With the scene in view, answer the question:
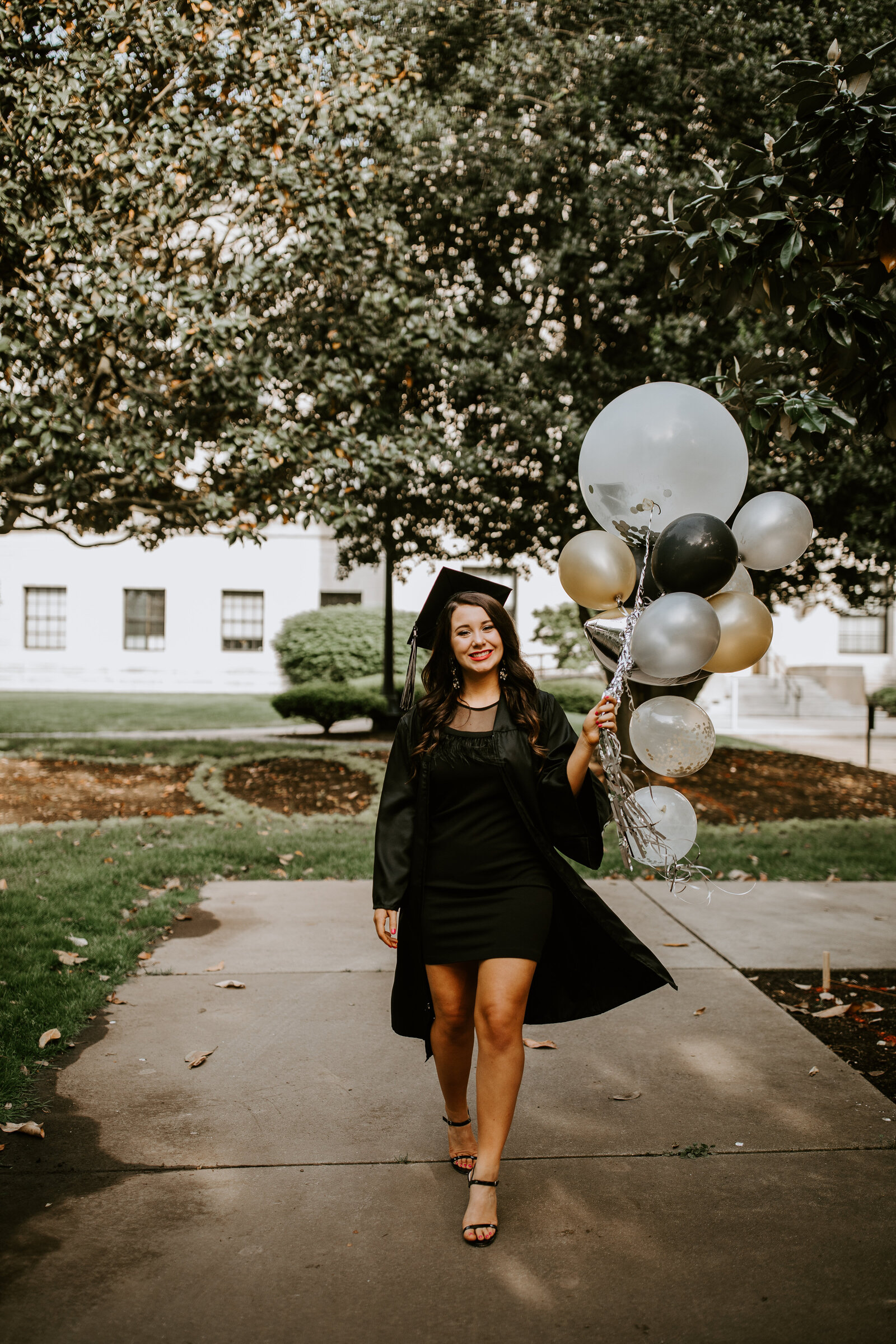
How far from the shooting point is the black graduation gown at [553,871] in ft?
10.6

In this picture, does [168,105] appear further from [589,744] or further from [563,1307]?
[563,1307]

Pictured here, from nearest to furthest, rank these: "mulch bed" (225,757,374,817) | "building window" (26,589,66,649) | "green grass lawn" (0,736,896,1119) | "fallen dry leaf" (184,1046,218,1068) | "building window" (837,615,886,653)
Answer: "fallen dry leaf" (184,1046,218,1068) → "green grass lawn" (0,736,896,1119) → "mulch bed" (225,757,374,817) → "building window" (26,589,66,649) → "building window" (837,615,886,653)

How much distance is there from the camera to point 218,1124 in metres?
3.64

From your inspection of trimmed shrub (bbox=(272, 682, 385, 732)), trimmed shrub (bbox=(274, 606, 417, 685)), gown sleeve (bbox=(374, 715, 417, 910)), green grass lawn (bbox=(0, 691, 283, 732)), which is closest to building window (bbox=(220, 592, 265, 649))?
trimmed shrub (bbox=(274, 606, 417, 685))

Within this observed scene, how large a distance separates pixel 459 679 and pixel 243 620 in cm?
2858

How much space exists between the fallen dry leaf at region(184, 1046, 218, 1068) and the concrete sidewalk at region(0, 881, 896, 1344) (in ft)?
0.11

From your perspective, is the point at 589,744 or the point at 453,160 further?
the point at 453,160

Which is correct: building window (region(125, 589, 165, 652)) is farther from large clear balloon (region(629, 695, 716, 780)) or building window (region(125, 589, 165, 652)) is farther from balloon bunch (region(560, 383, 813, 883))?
large clear balloon (region(629, 695, 716, 780))

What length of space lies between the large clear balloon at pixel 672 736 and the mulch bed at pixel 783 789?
16.4ft

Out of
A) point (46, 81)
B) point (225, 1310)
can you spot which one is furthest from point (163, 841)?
point (46, 81)

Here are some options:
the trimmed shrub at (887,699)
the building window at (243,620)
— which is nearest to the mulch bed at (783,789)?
the trimmed shrub at (887,699)

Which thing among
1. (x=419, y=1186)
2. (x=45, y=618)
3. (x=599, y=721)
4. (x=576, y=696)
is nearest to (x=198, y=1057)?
(x=419, y=1186)

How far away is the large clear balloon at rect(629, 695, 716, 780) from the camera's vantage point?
3338 millimetres

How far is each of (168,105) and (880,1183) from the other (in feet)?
34.6
